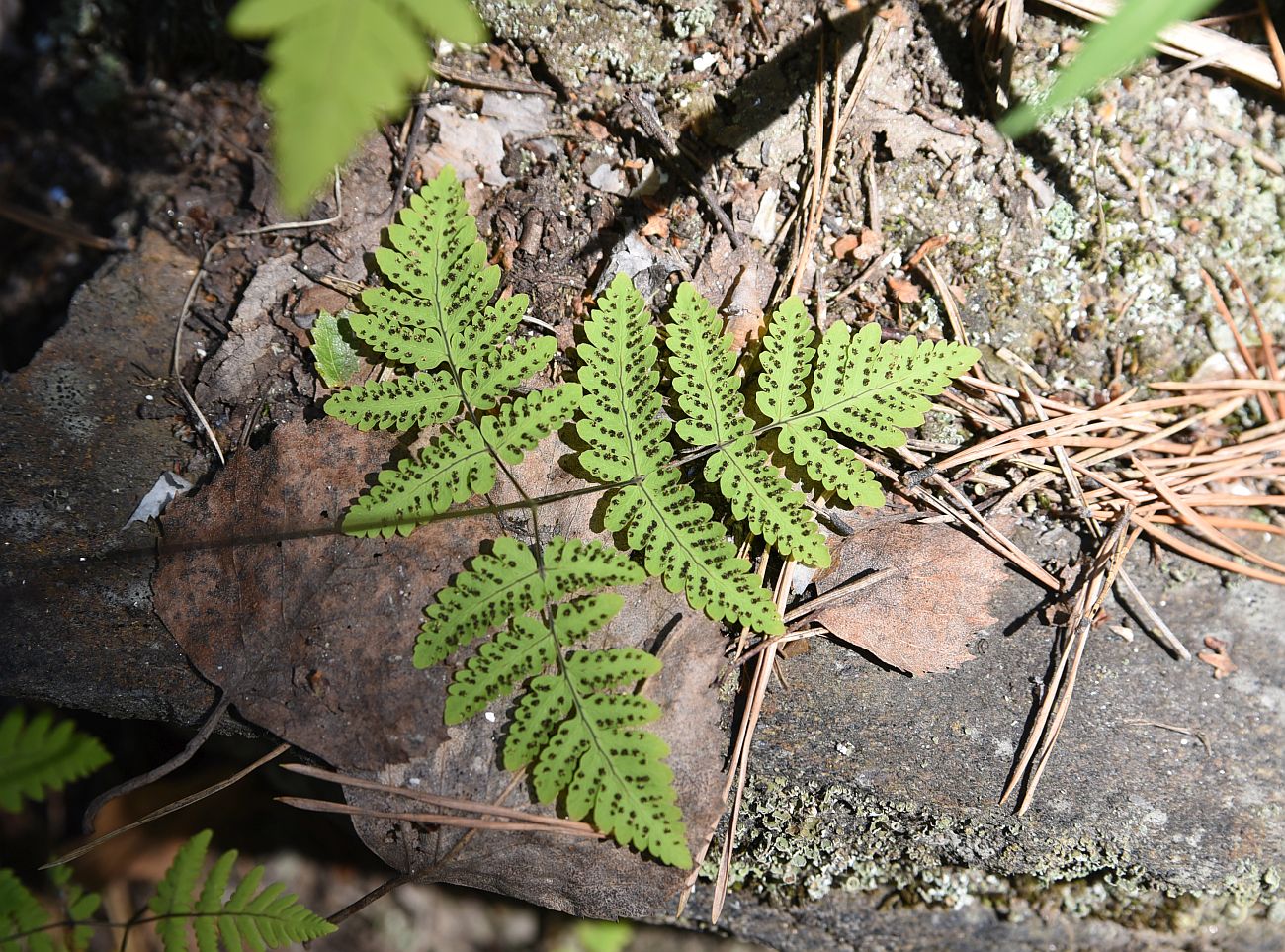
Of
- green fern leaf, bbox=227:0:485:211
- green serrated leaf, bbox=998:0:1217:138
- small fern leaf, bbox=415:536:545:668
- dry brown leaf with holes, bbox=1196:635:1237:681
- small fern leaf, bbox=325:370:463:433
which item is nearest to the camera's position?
green fern leaf, bbox=227:0:485:211

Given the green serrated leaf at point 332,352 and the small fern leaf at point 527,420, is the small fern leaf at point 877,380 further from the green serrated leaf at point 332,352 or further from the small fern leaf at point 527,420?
the green serrated leaf at point 332,352

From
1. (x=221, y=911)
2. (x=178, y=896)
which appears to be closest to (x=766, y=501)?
(x=221, y=911)

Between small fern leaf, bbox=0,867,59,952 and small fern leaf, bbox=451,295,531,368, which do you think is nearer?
small fern leaf, bbox=0,867,59,952

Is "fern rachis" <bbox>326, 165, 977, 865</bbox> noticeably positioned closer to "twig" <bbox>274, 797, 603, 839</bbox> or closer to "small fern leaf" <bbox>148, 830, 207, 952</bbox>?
"twig" <bbox>274, 797, 603, 839</bbox>

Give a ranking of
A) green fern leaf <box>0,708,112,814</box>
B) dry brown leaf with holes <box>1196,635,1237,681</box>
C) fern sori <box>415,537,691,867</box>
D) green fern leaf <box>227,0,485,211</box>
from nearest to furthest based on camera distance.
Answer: green fern leaf <box>227,0,485,211</box> → green fern leaf <box>0,708,112,814</box> → fern sori <box>415,537,691,867</box> → dry brown leaf with holes <box>1196,635,1237,681</box>

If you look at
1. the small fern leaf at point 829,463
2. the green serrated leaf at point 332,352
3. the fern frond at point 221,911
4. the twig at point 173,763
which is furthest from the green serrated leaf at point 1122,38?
the fern frond at point 221,911

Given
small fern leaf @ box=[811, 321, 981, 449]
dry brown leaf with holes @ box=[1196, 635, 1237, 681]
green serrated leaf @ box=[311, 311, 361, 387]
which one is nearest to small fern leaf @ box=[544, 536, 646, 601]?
small fern leaf @ box=[811, 321, 981, 449]

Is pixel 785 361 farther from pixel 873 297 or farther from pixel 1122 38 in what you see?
pixel 1122 38

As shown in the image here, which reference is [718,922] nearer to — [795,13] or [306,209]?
[306,209]
